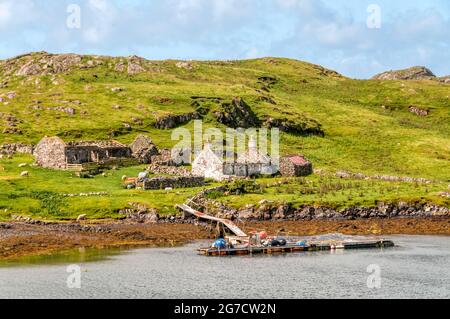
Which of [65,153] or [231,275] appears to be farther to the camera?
[65,153]

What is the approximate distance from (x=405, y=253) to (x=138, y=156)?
2462 inches

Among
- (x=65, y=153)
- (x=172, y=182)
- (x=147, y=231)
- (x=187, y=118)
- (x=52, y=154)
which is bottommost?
(x=147, y=231)

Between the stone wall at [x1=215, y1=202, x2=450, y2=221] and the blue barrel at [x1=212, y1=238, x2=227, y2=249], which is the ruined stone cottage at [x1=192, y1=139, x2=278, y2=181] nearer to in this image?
the stone wall at [x1=215, y1=202, x2=450, y2=221]

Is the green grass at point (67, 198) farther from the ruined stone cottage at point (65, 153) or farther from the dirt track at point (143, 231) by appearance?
the ruined stone cottage at point (65, 153)

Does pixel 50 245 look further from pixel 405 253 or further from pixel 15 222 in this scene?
pixel 405 253

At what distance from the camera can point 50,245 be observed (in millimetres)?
72750

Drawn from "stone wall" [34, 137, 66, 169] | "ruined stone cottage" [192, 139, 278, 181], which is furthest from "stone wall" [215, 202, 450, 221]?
"stone wall" [34, 137, 66, 169]

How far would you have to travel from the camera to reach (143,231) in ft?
262

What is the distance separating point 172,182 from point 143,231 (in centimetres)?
1940

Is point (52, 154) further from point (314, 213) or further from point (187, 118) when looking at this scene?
point (187, 118)

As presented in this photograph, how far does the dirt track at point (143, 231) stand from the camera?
72750 mm

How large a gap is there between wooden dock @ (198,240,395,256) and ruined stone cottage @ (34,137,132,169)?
157 feet

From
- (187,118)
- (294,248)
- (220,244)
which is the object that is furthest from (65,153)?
(294,248)
